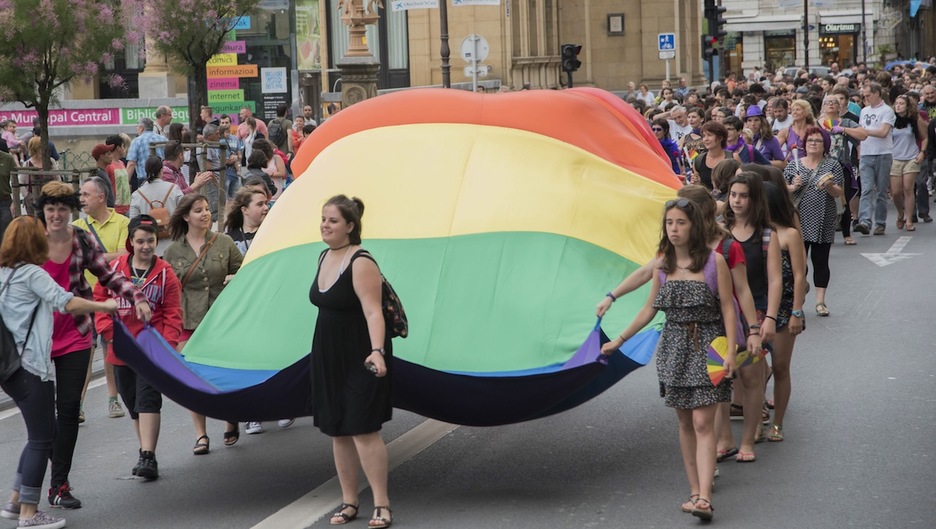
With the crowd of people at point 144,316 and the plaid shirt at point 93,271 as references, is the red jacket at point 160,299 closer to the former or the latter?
the crowd of people at point 144,316

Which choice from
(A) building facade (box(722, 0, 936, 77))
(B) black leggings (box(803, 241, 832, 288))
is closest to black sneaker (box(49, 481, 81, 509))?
(B) black leggings (box(803, 241, 832, 288))

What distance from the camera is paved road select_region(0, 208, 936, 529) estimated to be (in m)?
7.43

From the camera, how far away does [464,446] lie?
9008 millimetres

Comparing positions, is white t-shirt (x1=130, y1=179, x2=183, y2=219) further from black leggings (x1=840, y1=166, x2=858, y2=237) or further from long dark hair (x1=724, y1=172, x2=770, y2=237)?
black leggings (x1=840, y1=166, x2=858, y2=237)

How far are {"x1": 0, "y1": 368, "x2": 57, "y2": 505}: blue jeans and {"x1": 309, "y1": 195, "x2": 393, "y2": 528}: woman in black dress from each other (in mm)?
1473

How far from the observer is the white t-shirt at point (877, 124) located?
18109 mm

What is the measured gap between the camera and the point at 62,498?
7918 millimetres

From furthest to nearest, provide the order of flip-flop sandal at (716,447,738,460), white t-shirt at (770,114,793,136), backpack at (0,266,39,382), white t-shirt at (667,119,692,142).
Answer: white t-shirt at (667,119,692,142)
white t-shirt at (770,114,793,136)
flip-flop sandal at (716,447,738,460)
backpack at (0,266,39,382)

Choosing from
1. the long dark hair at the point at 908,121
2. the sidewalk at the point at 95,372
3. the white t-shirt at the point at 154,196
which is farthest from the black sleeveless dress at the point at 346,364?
the long dark hair at the point at 908,121

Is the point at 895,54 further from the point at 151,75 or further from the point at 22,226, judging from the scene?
the point at 22,226

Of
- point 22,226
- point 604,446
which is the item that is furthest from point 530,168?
point 22,226

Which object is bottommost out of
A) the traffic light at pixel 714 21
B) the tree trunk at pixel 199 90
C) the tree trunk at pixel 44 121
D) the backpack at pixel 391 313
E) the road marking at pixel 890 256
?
the road marking at pixel 890 256

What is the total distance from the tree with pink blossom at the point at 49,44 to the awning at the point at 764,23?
246 feet

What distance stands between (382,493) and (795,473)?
2455mm
